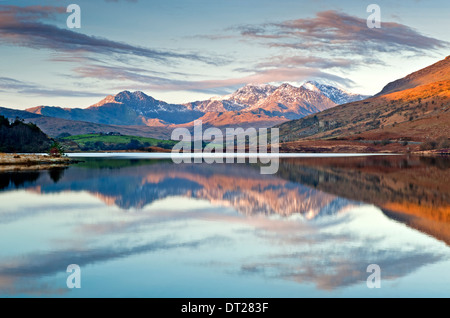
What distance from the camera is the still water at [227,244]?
16688mm

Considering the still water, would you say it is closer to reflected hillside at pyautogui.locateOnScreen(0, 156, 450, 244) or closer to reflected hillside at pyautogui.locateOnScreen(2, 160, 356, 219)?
reflected hillside at pyautogui.locateOnScreen(0, 156, 450, 244)

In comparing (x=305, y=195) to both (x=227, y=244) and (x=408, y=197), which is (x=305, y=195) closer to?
(x=408, y=197)

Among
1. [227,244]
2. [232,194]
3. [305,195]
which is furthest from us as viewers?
[232,194]

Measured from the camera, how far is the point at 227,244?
2378 cm

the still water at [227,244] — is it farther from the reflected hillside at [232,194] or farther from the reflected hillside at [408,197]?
the reflected hillside at [232,194]

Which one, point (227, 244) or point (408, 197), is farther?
point (408, 197)

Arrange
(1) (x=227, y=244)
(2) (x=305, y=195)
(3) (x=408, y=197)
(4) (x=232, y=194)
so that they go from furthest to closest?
(4) (x=232, y=194), (2) (x=305, y=195), (3) (x=408, y=197), (1) (x=227, y=244)

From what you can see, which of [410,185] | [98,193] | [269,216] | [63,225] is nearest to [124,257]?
[63,225]

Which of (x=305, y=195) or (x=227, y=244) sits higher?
(x=305, y=195)

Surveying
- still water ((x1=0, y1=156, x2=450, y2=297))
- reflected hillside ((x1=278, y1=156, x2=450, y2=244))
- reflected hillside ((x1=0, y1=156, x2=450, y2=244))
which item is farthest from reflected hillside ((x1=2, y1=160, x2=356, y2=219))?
reflected hillside ((x1=278, y1=156, x2=450, y2=244))

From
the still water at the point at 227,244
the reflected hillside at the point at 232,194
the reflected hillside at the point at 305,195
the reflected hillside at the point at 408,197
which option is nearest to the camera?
the still water at the point at 227,244

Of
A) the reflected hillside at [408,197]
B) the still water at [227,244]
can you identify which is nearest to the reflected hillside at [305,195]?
the reflected hillside at [408,197]

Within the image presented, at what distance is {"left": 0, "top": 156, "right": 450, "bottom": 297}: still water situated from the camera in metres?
16.7

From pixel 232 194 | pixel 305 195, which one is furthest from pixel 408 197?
pixel 232 194
